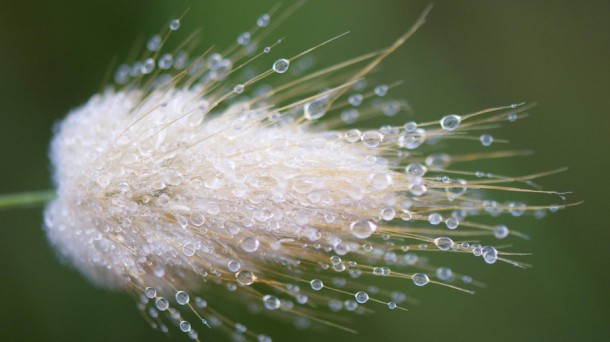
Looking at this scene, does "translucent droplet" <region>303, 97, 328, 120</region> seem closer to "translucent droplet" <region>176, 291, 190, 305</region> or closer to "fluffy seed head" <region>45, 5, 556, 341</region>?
"fluffy seed head" <region>45, 5, 556, 341</region>

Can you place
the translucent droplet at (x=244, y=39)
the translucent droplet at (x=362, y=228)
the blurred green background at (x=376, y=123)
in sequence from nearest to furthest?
the translucent droplet at (x=362, y=228), the translucent droplet at (x=244, y=39), the blurred green background at (x=376, y=123)

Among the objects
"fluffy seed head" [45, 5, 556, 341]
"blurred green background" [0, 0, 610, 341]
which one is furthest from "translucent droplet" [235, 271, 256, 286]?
"blurred green background" [0, 0, 610, 341]

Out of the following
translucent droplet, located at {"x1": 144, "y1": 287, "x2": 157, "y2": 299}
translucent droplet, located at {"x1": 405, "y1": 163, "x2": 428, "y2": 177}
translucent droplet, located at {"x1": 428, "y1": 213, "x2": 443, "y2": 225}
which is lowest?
translucent droplet, located at {"x1": 144, "y1": 287, "x2": 157, "y2": 299}

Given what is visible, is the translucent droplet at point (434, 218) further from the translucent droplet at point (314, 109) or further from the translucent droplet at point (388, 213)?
the translucent droplet at point (314, 109)

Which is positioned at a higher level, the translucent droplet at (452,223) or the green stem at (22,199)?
the translucent droplet at (452,223)

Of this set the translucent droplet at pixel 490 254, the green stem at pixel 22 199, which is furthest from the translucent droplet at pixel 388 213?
the green stem at pixel 22 199

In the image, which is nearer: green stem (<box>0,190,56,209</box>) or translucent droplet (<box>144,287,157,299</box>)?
translucent droplet (<box>144,287,157,299</box>)
